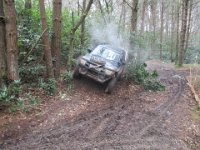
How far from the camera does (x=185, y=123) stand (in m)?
9.91

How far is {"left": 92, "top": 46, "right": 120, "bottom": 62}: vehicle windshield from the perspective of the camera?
12910 millimetres

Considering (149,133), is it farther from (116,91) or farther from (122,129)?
(116,91)

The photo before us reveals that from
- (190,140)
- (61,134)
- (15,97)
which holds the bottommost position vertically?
(190,140)

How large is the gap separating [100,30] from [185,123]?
9.54m

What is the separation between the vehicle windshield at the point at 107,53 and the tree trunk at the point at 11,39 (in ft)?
15.0

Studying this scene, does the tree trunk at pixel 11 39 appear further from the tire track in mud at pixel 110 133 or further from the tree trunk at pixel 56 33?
the tree trunk at pixel 56 33

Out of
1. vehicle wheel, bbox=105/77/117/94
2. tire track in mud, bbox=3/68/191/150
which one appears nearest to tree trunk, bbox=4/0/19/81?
tire track in mud, bbox=3/68/191/150

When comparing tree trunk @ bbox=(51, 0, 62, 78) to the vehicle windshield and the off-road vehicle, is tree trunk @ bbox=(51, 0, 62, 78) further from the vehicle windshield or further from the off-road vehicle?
the vehicle windshield

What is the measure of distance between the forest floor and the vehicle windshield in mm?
1275

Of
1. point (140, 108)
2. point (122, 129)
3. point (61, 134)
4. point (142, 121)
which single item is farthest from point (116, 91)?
point (61, 134)

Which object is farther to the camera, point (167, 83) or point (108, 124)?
point (167, 83)

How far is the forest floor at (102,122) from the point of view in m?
7.39

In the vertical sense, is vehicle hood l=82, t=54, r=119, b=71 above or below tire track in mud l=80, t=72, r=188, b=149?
above

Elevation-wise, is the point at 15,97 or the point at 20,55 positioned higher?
the point at 20,55
